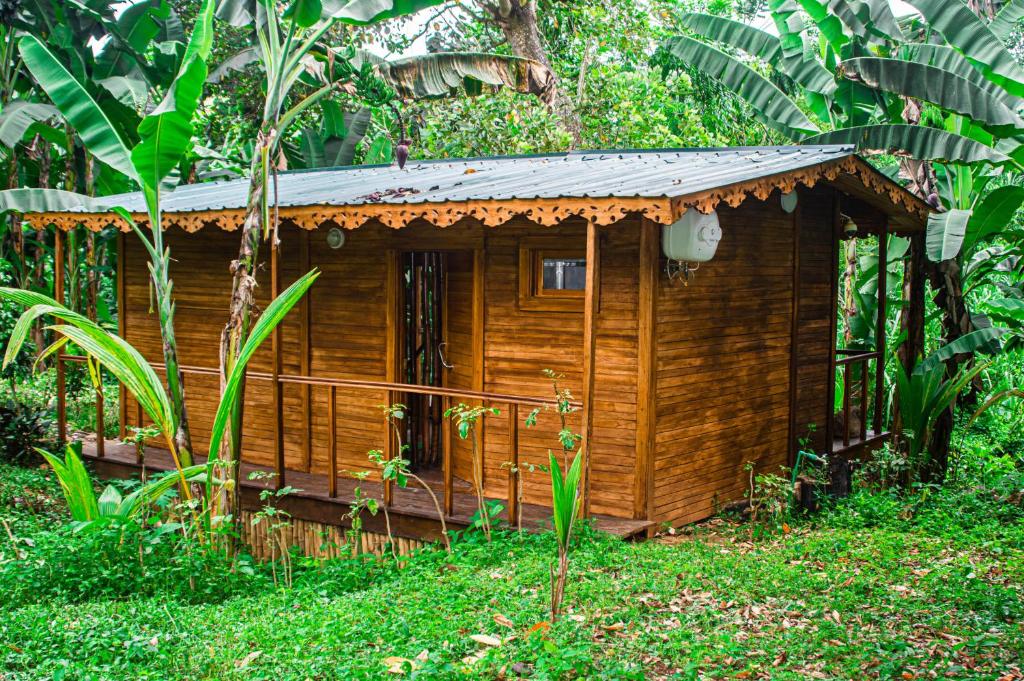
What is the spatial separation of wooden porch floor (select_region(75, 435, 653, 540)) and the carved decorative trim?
227 centimetres

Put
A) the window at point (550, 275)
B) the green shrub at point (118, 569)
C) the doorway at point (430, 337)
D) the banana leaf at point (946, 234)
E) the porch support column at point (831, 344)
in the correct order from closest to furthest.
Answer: the green shrub at point (118, 569) < the window at point (550, 275) < the banana leaf at point (946, 234) < the doorway at point (430, 337) < the porch support column at point (831, 344)

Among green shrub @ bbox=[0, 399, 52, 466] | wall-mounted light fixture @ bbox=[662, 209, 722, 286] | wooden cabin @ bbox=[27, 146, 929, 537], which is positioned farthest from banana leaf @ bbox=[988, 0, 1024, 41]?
green shrub @ bbox=[0, 399, 52, 466]

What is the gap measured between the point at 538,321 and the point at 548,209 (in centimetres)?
168

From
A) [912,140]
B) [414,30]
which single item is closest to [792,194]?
[912,140]

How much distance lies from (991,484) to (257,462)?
716 centimetres

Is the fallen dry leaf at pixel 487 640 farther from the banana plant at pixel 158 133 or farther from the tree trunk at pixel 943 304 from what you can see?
the tree trunk at pixel 943 304

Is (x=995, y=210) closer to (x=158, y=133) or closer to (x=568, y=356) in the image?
(x=568, y=356)

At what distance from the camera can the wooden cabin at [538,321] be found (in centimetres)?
746

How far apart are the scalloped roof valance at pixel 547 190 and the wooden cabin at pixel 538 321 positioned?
27mm

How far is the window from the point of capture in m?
7.96

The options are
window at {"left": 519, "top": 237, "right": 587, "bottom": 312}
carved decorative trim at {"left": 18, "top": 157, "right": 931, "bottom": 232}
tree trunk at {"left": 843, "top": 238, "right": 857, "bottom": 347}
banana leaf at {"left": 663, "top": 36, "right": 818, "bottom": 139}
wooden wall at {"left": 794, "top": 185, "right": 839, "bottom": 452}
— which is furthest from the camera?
tree trunk at {"left": 843, "top": 238, "right": 857, "bottom": 347}

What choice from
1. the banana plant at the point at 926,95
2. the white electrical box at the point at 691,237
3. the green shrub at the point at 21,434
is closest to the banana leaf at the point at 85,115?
the white electrical box at the point at 691,237

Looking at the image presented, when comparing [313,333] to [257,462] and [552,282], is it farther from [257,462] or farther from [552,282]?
[552,282]

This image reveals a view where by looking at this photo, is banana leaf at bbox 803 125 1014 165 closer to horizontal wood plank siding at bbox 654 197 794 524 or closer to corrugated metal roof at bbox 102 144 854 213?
corrugated metal roof at bbox 102 144 854 213
